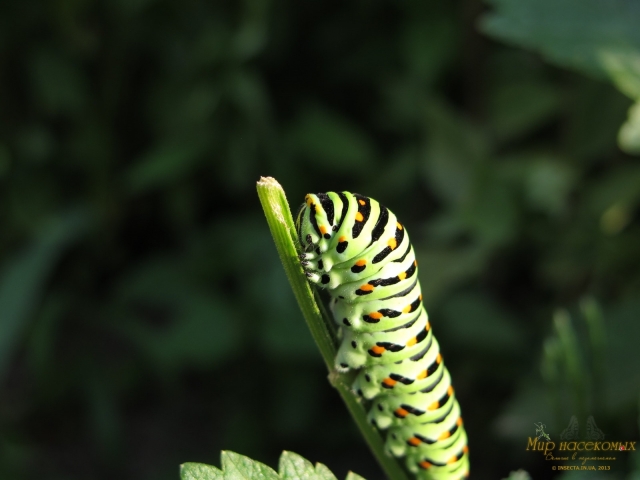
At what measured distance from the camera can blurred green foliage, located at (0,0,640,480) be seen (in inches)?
121

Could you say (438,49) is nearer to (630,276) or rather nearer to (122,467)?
(630,276)

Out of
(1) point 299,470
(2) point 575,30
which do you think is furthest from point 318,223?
(2) point 575,30

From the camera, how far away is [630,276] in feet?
9.60

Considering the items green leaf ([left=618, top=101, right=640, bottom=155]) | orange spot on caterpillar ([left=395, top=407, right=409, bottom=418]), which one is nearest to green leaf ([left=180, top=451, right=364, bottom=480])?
orange spot on caterpillar ([left=395, top=407, right=409, bottom=418])

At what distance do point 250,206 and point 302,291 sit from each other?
267 cm

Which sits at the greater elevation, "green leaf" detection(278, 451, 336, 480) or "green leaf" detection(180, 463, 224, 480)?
"green leaf" detection(278, 451, 336, 480)

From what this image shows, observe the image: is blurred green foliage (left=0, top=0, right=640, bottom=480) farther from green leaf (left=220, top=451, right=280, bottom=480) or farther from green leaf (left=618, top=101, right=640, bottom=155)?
green leaf (left=220, top=451, right=280, bottom=480)

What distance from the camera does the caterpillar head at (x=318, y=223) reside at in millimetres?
1367

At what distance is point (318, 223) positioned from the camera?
138 centimetres

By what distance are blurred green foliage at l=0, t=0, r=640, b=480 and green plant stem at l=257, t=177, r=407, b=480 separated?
4.59ft

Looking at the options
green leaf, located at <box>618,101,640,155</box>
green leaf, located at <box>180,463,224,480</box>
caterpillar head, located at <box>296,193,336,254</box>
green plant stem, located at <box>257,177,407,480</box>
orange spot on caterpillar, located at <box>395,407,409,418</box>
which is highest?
green leaf, located at <box>618,101,640,155</box>

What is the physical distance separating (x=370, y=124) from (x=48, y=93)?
1668mm

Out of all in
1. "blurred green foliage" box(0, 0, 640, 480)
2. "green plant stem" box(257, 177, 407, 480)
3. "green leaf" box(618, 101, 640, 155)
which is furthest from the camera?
"blurred green foliage" box(0, 0, 640, 480)

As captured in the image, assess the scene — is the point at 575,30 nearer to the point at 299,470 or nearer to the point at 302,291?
the point at 302,291
